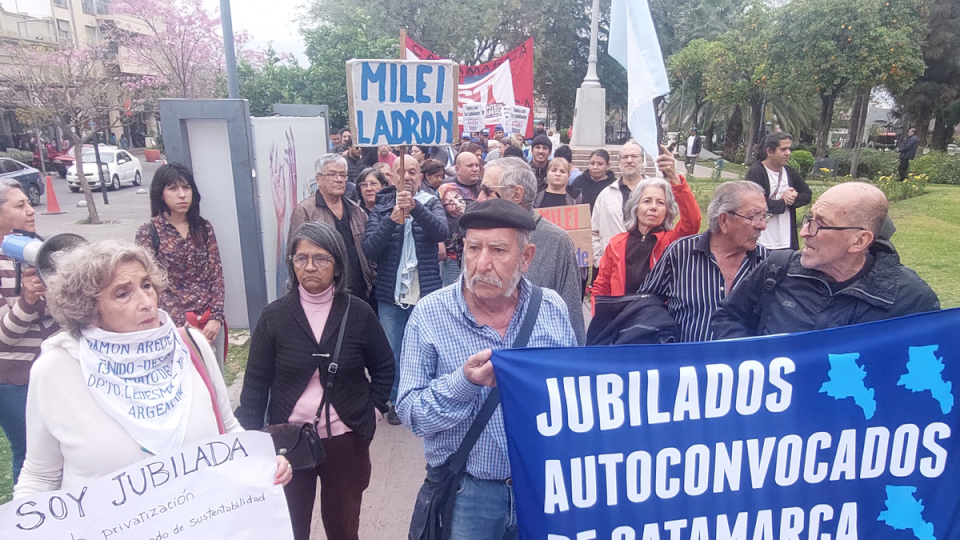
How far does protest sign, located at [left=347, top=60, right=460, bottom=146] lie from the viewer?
4305mm

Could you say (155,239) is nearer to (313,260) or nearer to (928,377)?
(313,260)

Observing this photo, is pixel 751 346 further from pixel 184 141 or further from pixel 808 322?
pixel 184 141

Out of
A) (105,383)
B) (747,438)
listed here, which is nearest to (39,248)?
(105,383)

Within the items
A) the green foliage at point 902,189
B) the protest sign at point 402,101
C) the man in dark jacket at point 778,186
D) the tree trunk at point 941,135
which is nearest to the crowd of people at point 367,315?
the protest sign at point 402,101

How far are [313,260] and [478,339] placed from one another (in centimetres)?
96

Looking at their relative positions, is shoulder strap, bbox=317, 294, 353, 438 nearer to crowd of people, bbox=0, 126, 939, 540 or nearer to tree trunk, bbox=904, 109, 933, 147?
crowd of people, bbox=0, 126, 939, 540

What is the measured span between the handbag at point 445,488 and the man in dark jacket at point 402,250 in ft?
7.22

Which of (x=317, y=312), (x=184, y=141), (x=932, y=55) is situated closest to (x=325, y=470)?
(x=317, y=312)

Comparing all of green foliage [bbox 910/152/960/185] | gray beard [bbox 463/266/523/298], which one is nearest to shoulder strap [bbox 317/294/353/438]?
gray beard [bbox 463/266/523/298]

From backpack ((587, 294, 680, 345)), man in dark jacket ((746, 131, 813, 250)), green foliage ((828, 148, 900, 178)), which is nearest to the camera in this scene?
backpack ((587, 294, 680, 345))

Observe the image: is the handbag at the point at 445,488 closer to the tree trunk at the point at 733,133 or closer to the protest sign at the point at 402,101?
the protest sign at the point at 402,101

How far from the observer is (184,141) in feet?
16.9

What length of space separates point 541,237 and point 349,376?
134cm

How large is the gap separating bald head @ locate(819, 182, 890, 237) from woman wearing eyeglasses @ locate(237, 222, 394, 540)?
1.94 meters
